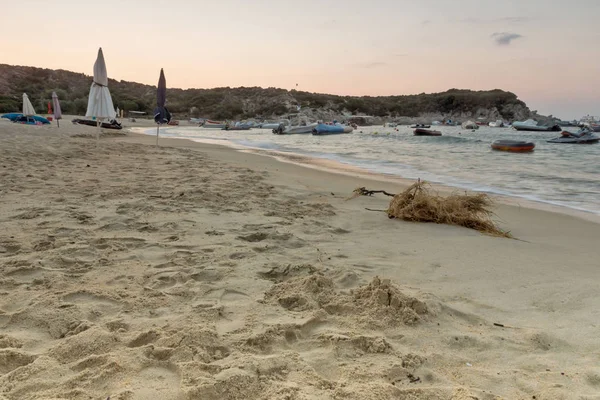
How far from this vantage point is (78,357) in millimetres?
1992

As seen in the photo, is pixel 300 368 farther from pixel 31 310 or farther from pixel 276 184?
pixel 276 184

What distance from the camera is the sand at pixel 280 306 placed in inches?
74.2

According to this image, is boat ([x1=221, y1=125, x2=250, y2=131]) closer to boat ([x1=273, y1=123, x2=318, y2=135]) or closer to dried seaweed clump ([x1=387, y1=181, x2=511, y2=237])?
boat ([x1=273, y1=123, x2=318, y2=135])

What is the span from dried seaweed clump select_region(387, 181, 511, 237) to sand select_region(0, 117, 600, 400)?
0.26m

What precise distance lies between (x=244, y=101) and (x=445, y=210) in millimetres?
96726

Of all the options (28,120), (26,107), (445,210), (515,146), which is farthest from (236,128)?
(445,210)

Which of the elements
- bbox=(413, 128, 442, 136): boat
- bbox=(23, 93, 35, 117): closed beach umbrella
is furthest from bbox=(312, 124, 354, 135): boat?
bbox=(23, 93, 35, 117): closed beach umbrella

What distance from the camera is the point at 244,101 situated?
A: 97625mm

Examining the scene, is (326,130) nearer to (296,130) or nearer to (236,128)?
(296,130)

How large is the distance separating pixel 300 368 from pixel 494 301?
5.78ft

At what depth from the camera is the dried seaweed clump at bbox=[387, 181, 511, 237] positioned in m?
5.45

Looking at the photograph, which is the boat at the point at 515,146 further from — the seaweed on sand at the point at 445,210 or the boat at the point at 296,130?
the boat at the point at 296,130

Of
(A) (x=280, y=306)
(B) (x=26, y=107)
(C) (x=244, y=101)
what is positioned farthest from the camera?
(C) (x=244, y=101)

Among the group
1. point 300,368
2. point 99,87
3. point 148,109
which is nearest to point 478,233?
point 300,368
